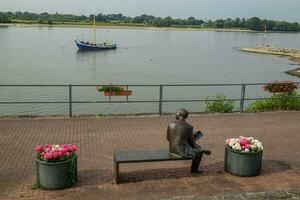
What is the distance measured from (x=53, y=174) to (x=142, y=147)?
359 cm

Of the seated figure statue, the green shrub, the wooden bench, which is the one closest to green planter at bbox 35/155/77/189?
the wooden bench

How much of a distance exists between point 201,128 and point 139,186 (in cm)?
542

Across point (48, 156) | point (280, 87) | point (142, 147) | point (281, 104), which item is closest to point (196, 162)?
point (142, 147)

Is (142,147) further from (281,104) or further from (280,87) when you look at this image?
(280,87)

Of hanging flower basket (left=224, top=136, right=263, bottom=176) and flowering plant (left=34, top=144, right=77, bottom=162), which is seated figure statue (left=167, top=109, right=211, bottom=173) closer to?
hanging flower basket (left=224, top=136, right=263, bottom=176)

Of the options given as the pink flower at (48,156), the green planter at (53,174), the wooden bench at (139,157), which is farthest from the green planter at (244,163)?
the pink flower at (48,156)

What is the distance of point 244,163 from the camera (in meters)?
8.48

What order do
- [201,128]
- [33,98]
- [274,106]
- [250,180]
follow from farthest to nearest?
1. [33,98]
2. [274,106]
3. [201,128]
4. [250,180]

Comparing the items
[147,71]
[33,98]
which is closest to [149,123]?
[33,98]

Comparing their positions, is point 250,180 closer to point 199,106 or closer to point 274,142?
point 274,142

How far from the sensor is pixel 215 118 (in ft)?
46.9

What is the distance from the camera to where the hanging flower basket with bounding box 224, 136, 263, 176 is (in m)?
8.46

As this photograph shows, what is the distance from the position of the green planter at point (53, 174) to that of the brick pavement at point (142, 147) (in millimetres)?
130

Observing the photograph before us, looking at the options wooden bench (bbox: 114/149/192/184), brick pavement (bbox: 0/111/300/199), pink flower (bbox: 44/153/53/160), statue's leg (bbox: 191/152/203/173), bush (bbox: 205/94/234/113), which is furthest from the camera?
bush (bbox: 205/94/234/113)
